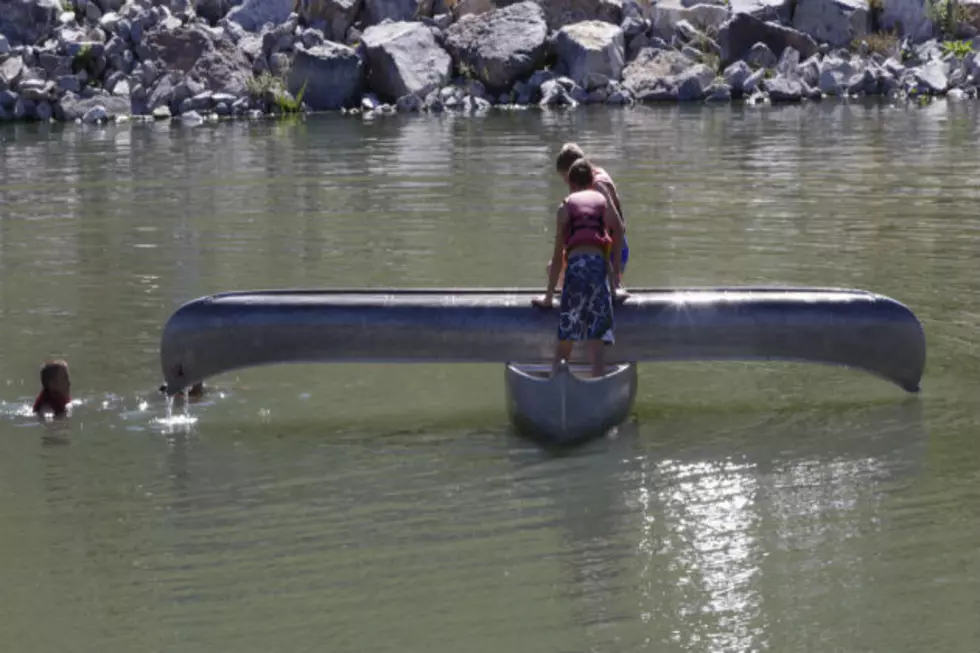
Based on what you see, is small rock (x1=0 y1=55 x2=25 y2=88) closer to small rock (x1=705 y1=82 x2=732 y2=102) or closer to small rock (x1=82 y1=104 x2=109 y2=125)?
small rock (x1=82 y1=104 x2=109 y2=125)

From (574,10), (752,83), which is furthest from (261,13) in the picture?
(752,83)

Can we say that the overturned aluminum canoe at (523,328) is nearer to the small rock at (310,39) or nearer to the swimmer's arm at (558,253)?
the swimmer's arm at (558,253)

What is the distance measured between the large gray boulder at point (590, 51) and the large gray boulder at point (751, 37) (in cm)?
246

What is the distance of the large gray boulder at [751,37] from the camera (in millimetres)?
34531

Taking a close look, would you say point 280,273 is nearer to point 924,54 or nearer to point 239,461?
point 239,461

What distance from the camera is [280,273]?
14219mm

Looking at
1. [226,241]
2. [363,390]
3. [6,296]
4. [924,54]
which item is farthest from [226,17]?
[363,390]

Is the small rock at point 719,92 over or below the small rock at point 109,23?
below

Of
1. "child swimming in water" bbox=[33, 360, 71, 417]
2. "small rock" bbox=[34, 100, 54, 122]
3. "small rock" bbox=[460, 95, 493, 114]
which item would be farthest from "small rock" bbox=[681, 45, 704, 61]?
"child swimming in water" bbox=[33, 360, 71, 417]

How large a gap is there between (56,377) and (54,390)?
12cm

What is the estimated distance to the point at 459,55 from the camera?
35031 millimetres

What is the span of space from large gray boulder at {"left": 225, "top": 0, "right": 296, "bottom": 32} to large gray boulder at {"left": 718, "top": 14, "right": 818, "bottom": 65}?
10.6 m

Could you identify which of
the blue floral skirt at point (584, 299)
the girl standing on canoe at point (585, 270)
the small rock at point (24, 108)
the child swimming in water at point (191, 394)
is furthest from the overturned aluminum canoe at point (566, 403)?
the small rock at point (24, 108)

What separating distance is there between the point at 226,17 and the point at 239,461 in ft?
95.3
